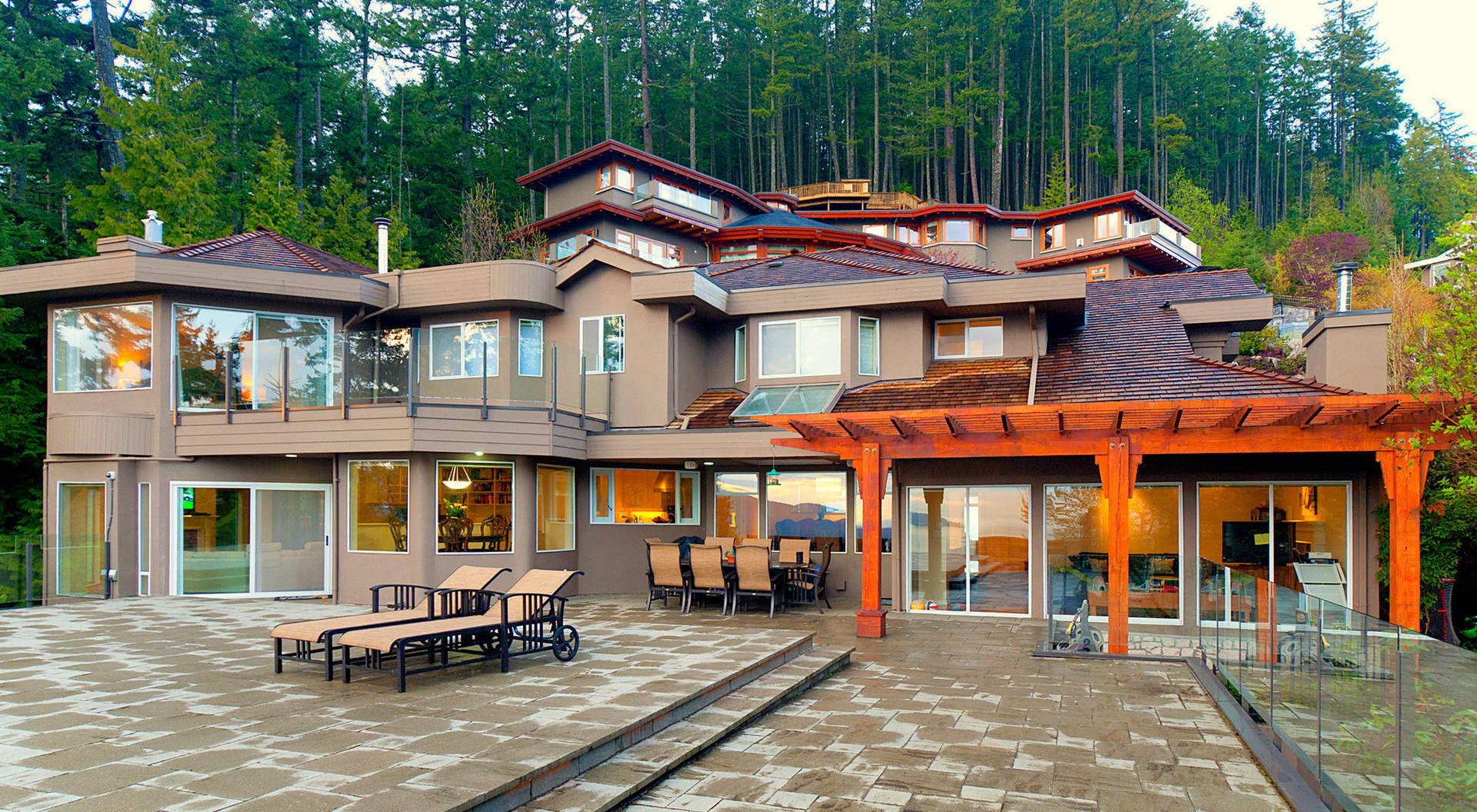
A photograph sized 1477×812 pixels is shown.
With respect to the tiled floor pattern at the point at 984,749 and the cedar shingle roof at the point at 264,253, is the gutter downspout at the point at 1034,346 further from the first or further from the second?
the cedar shingle roof at the point at 264,253

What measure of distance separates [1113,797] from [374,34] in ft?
138

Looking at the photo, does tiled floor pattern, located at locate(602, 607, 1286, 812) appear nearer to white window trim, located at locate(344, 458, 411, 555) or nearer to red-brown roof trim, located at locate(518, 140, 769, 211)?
white window trim, located at locate(344, 458, 411, 555)

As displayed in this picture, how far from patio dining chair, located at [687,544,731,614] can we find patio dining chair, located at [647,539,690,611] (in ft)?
0.55

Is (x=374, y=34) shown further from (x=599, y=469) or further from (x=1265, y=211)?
(x=1265, y=211)

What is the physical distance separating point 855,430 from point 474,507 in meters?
6.73

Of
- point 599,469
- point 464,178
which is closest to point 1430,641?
point 599,469

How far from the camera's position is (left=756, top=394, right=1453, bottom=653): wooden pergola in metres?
9.69

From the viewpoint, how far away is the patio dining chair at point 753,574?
1280 centimetres

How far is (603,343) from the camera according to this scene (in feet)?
55.7

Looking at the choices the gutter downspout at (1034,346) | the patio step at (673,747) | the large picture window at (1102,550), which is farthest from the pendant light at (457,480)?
the gutter downspout at (1034,346)

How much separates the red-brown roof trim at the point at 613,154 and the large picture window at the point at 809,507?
1905 cm

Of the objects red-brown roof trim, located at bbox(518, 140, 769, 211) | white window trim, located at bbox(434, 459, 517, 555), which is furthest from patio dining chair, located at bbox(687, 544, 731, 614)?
red-brown roof trim, located at bbox(518, 140, 769, 211)

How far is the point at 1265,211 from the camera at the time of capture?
52.9m

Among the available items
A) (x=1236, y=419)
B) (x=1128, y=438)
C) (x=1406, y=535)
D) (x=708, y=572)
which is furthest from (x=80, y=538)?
(x=1406, y=535)
